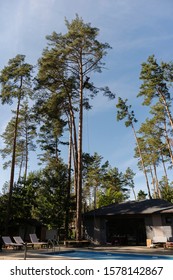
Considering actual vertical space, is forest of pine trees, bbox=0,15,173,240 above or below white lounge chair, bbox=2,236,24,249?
above

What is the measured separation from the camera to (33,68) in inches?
996

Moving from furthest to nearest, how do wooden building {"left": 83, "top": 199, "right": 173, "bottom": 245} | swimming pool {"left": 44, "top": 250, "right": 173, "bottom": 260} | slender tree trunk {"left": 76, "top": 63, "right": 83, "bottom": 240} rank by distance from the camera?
wooden building {"left": 83, "top": 199, "right": 173, "bottom": 245} → slender tree trunk {"left": 76, "top": 63, "right": 83, "bottom": 240} → swimming pool {"left": 44, "top": 250, "right": 173, "bottom": 260}

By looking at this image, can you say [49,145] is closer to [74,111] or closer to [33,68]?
[74,111]

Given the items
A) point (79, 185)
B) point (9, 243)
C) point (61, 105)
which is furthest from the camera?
point (61, 105)

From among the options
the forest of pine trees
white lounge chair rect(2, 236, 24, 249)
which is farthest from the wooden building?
white lounge chair rect(2, 236, 24, 249)

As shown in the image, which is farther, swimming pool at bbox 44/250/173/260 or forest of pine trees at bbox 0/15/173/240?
forest of pine trees at bbox 0/15/173/240

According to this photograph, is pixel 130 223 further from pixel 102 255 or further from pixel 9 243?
pixel 9 243

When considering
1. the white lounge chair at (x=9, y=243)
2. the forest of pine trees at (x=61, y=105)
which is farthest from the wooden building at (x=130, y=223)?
the white lounge chair at (x=9, y=243)

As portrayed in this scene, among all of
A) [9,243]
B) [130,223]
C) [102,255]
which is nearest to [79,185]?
[9,243]

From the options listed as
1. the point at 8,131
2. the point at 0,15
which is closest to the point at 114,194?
the point at 8,131

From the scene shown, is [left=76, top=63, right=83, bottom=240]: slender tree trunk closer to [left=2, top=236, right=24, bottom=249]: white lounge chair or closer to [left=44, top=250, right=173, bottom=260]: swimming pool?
[left=44, top=250, right=173, bottom=260]: swimming pool

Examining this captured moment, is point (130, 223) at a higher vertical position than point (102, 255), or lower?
higher

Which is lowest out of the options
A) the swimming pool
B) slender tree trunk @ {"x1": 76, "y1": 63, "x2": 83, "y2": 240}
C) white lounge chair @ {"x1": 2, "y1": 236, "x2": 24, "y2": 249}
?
the swimming pool
